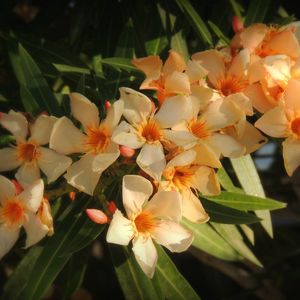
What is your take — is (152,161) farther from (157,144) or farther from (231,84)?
(231,84)

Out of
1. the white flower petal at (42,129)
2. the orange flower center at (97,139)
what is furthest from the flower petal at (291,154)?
the white flower petal at (42,129)

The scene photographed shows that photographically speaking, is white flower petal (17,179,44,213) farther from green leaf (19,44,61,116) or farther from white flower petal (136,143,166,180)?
green leaf (19,44,61,116)

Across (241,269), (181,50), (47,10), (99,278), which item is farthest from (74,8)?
(99,278)

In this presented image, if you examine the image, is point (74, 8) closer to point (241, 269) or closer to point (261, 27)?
point (261, 27)

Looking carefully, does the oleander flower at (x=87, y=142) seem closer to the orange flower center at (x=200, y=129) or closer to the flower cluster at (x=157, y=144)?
the flower cluster at (x=157, y=144)

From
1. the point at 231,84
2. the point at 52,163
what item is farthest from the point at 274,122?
the point at 52,163

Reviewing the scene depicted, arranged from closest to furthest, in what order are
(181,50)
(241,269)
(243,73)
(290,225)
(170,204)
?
1. (170,204)
2. (243,73)
3. (181,50)
4. (241,269)
5. (290,225)

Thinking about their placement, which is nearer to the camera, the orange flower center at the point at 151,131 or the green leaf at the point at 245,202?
the orange flower center at the point at 151,131
